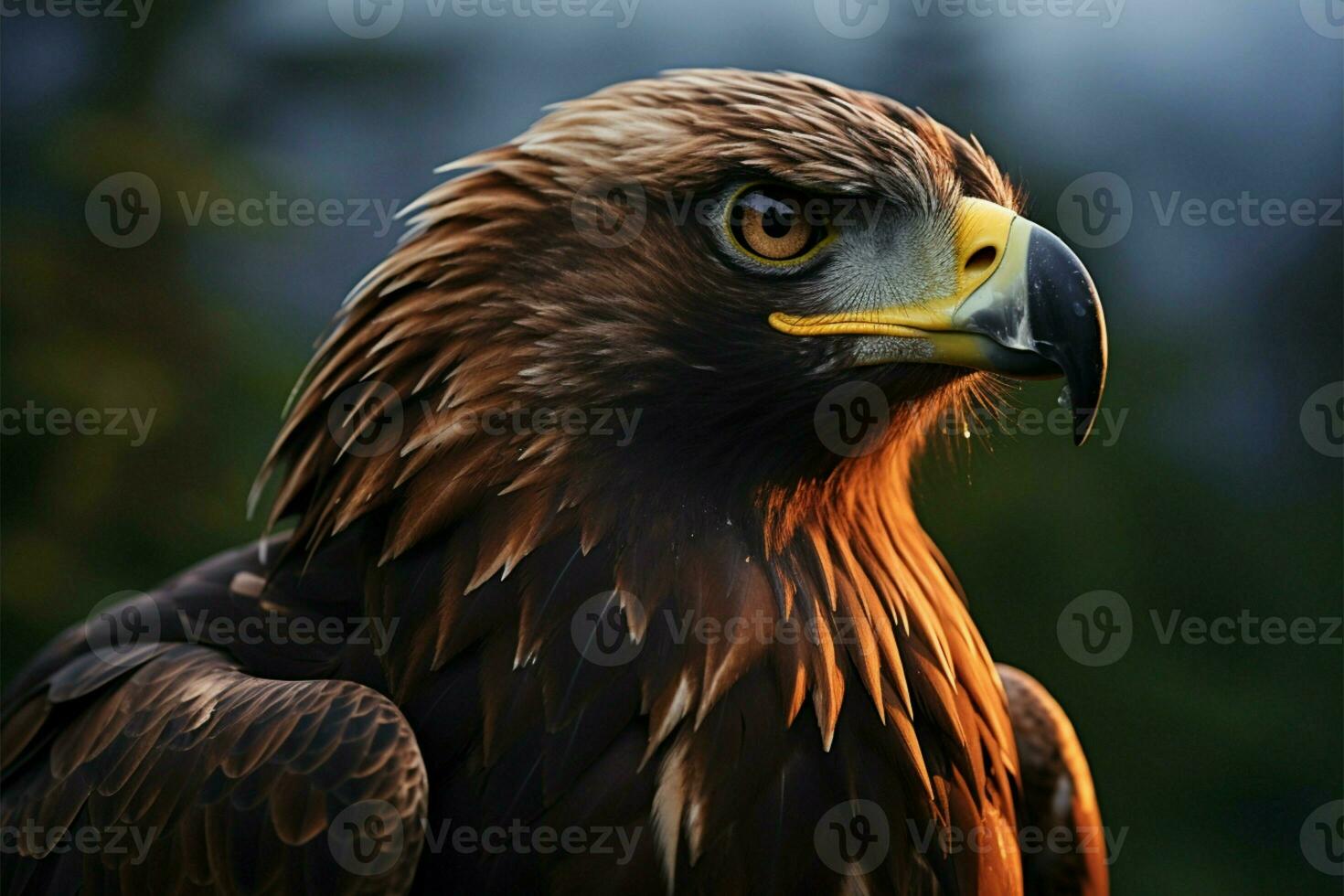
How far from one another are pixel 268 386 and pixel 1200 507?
4.27m

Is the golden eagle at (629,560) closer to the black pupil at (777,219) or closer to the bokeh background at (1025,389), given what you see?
the black pupil at (777,219)

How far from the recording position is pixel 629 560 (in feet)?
6.37

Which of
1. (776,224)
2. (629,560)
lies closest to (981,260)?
(776,224)

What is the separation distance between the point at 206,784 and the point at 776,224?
1.28 meters

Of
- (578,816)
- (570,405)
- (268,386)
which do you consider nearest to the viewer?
(578,816)

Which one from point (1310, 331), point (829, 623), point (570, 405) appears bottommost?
point (829, 623)

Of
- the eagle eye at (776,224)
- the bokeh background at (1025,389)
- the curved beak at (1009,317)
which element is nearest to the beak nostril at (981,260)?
the curved beak at (1009,317)

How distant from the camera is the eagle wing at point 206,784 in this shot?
1783 mm

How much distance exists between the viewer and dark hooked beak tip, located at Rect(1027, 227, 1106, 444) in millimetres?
1860

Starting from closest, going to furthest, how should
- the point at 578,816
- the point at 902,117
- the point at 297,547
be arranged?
the point at 578,816 → the point at 902,117 → the point at 297,547

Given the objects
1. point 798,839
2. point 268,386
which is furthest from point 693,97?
point 268,386

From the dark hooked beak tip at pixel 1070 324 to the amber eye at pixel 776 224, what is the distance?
0.36m

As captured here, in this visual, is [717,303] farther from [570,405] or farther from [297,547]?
[297,547]

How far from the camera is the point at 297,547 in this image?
2.29 metres
